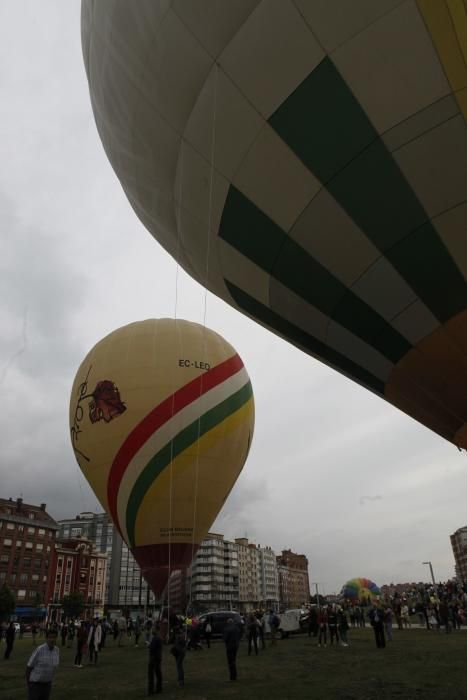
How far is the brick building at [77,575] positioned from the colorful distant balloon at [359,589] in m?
42.7

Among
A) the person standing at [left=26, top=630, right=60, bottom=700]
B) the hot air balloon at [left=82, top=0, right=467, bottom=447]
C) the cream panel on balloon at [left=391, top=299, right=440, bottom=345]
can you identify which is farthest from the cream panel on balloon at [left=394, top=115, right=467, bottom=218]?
the person standing at [left=26, top=630, right=60, bottom=700]

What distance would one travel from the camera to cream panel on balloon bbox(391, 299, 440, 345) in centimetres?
628

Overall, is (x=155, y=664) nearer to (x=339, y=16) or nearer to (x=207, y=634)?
(x=339, y=16)

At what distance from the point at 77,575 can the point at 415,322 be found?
91.5m

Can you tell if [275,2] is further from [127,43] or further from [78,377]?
[78,377]

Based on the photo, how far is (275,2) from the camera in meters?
5.19

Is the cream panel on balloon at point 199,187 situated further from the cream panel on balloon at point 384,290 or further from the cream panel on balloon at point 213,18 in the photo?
the cream panel on balloon at point 384,290

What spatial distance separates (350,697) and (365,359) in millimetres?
4919

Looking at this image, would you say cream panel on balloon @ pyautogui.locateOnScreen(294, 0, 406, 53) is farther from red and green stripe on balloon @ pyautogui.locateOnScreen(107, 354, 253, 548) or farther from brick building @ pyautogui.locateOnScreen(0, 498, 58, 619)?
brick building @ pyautogui.locateOnScreen(0, 498, 58, 619)

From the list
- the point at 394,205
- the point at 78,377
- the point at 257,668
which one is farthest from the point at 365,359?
the point at 78,377

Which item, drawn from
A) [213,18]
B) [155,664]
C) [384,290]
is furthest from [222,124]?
[155,664]

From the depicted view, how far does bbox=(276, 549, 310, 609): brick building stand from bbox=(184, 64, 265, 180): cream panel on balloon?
145 metres

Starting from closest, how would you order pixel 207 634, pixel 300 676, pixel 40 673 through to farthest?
pixel 40 673 < pixel 300 676 < pixel 207 634

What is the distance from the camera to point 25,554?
74750 millimetres
